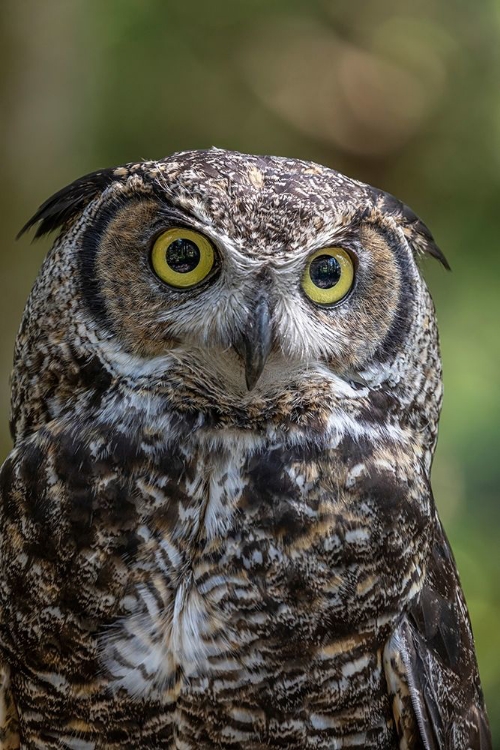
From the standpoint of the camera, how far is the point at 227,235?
1.53 metres

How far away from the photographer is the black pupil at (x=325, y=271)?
1.62 meters

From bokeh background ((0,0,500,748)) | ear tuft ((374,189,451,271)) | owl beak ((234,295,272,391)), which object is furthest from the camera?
bokeh background ((0,0,500,748))

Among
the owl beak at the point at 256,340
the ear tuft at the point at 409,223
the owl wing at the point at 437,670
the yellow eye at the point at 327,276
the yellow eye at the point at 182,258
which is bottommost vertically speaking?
the owl wing at the point at 437,670

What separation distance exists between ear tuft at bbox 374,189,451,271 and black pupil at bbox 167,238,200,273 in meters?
0.36

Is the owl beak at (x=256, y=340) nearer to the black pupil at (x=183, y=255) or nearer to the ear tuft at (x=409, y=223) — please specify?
the black pupil at (x=183, y=255)

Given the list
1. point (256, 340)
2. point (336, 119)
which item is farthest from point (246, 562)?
point (336, 119)

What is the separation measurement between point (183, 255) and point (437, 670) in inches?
37.7

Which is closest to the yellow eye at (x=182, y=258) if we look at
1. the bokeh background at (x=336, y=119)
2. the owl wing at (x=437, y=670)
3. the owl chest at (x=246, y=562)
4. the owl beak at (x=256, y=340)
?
the owl beak at (x=256, y=340)

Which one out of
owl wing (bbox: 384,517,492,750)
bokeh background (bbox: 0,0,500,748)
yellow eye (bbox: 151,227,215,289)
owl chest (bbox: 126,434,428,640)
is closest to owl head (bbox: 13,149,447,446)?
yellow eye (bbox: 151,227,215,289)

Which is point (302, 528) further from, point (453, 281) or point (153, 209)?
point (453, 281)

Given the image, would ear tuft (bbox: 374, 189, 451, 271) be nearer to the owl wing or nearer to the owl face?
the owl face

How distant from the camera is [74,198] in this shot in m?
1.79

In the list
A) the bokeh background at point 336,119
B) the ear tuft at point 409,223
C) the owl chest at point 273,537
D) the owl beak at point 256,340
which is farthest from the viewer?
the bokeh background at point 336,119

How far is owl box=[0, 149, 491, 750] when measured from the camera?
1616 mm
